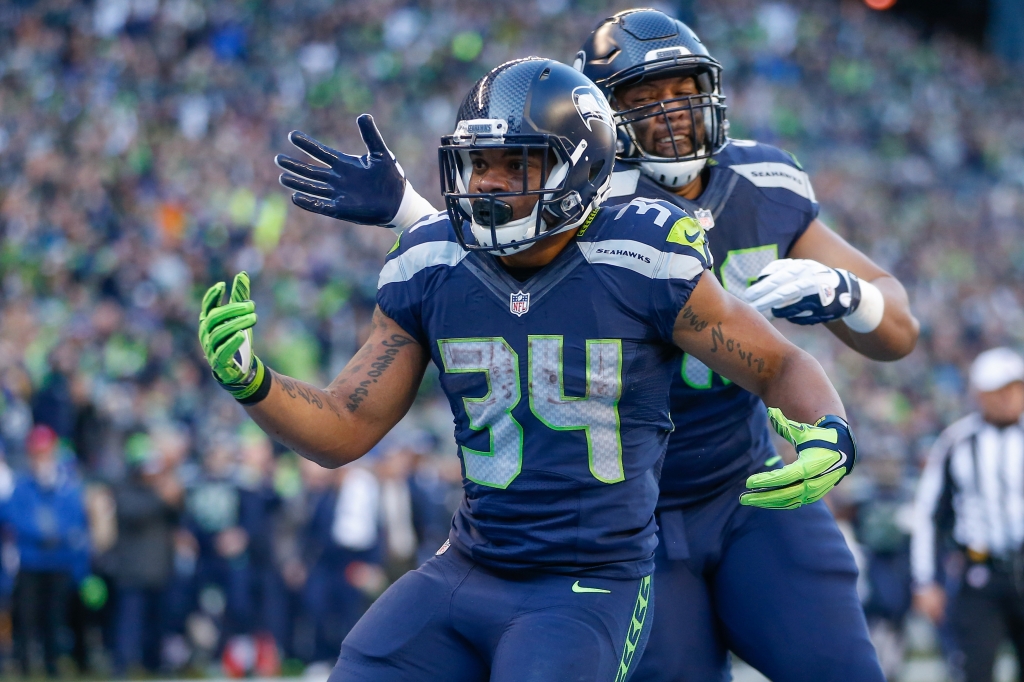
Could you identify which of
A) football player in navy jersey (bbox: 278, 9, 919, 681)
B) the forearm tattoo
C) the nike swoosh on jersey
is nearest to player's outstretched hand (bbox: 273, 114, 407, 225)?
football player in navy jersey (bbox: 278, 9, 919, 681)

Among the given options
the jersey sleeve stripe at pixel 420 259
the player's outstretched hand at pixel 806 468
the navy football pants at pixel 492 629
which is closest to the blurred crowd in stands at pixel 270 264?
the jersey sleeve stripe at pixel 420 259

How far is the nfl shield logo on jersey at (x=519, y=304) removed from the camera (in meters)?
2.81

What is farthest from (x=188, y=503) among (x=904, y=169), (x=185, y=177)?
(x=904, y=169)

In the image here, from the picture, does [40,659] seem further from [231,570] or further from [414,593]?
[414,593]

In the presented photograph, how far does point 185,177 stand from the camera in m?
13.9

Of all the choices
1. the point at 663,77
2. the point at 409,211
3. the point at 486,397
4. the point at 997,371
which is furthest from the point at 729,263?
the point at 997,371

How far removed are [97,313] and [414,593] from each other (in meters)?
9.39

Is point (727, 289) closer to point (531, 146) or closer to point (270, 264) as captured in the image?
point (531, 146)

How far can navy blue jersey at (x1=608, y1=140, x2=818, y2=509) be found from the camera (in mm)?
3473

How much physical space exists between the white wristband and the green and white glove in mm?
1637

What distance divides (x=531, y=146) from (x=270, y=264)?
1045 centimetres

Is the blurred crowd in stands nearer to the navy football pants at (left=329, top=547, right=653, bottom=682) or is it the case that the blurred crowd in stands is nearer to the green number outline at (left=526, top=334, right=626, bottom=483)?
the navy football pants at (left=329, top=547, right=653, bottom=682)

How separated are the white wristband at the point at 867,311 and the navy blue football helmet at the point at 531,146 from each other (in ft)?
2.92

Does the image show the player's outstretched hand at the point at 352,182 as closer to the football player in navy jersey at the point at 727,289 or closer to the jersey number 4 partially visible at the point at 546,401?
the football player in navy jersey at the point at 727,289
